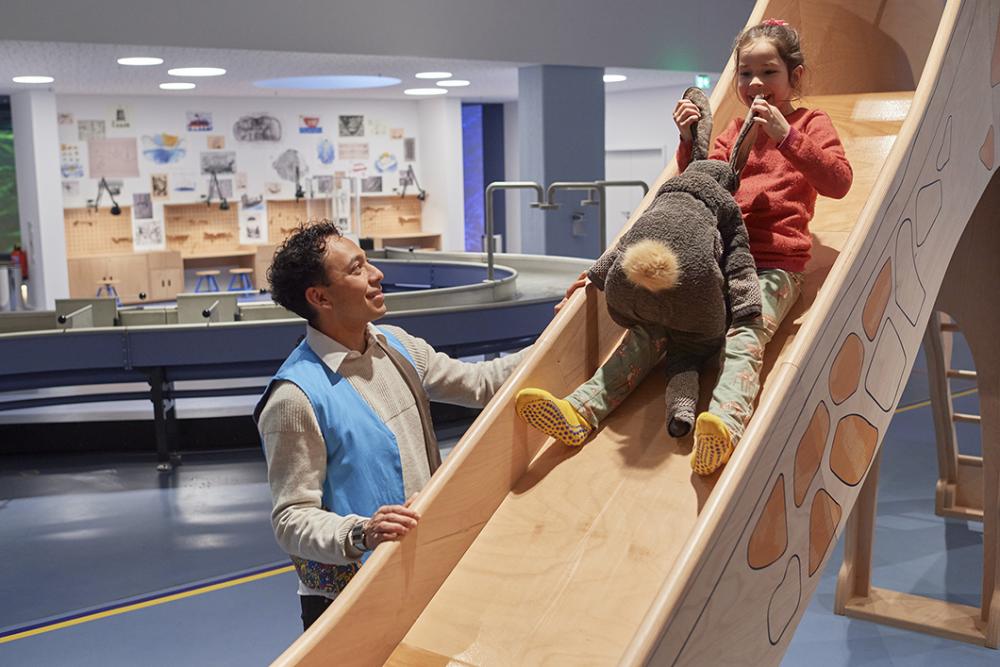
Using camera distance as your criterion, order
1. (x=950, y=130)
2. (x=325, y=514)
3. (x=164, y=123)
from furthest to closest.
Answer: (x=164, y=123) → (x=950, y=130) → (x=325, y=514)

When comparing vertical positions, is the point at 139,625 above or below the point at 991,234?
below

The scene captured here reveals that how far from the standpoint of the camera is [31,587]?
4.67m

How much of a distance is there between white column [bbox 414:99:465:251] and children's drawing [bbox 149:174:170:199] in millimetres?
4231

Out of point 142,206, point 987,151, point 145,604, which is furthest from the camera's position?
point 142,206

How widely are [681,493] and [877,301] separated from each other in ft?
2.14

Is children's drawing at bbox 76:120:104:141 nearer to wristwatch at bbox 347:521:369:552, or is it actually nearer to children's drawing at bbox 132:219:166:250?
children's drawing at bbox 132:219:166:250

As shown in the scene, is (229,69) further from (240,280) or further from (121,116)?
(240,280)

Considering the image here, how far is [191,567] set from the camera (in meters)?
4.88

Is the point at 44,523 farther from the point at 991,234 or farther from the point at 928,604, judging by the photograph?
the point at 991,234

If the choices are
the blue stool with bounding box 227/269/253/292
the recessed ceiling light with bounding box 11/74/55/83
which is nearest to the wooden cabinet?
the blue stool with bounding box 227/269/253/292

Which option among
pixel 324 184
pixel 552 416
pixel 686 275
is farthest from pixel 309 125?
pixel 686 275

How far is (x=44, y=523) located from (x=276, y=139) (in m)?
11.6

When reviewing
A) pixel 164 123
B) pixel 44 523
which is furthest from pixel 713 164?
pixel 164 123

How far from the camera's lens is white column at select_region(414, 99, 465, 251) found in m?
17.1
